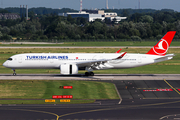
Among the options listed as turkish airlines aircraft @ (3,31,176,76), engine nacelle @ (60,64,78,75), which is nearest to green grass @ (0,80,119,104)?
engine nacelle @ (60,64,78,75)

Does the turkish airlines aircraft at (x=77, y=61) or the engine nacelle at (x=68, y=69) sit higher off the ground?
the turkish airlines aircraft at (x=77, y=61)

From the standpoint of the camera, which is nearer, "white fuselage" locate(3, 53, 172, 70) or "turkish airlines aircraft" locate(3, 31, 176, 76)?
"turkish airlines aircraft" locate(3, 31, 176, 76)

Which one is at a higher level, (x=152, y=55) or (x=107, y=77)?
(x=152, y=55)

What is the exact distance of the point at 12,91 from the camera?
4059 cm

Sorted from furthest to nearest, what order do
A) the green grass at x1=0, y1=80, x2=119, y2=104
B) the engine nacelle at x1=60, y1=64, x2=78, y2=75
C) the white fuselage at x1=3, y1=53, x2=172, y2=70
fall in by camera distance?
1. the white fuselage at x1=3, y1=53, x2=172, y2=70
2. the engine nacelle at x1=60, y1=64, x2=78, y2=75
3. the green grass at x1=0, y1=80, x2=119, y2=104

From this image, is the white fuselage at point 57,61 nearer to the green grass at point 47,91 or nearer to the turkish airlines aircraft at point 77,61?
the turkish airlines aircraft at point 77,61

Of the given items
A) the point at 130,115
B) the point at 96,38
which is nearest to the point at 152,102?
the point at 130,115

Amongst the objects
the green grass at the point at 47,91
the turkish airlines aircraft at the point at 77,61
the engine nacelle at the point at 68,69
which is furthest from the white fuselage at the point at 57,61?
the green grass at the point at 47,91

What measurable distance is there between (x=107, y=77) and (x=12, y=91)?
18938mm

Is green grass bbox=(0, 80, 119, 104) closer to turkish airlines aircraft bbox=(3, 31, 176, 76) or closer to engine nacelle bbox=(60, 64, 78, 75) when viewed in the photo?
engine nacelle bbox=(60, 64, 78, 75)

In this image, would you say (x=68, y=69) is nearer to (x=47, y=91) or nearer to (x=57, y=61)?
(x=57, y=61)

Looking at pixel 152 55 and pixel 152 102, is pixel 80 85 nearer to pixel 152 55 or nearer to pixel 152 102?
pixel 152 102

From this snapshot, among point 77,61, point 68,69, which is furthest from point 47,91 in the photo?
point 77,61

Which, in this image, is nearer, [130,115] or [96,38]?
[130,115]
